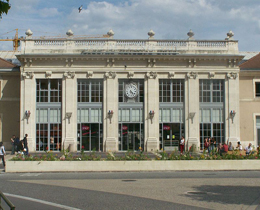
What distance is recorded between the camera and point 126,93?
3744cm

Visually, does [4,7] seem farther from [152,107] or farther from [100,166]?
[152,107]

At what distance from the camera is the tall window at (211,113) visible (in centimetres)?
3762

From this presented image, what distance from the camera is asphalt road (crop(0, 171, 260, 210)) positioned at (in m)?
12.6

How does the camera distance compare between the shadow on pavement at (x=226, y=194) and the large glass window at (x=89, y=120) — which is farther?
the large glass window at (x=89, y=120)

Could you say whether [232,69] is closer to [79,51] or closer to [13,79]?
[79,51]

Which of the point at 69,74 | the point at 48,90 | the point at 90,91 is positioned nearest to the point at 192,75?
the point at 90,91

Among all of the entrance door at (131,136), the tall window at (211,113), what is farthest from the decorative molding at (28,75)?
the tall window at (211,113)

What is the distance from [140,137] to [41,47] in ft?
38.9

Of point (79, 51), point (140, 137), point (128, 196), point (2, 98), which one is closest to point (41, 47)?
point (79, 51)

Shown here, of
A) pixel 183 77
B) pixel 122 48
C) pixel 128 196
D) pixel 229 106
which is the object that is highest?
pixel 122 48

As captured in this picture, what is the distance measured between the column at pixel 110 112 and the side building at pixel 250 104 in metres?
11.8

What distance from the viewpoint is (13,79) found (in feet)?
129

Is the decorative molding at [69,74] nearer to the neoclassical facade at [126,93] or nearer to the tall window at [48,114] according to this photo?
the neoclassical facade at [126,93]

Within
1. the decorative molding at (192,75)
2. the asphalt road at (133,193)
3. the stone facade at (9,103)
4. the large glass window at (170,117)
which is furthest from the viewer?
the stone facade at (9,103)
